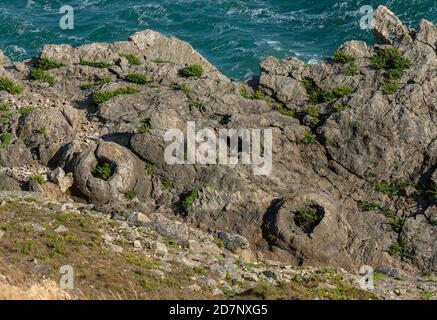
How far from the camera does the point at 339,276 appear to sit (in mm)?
32750

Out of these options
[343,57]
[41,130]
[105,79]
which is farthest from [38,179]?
[343,57]

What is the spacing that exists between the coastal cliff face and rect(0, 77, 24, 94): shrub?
0.43ft

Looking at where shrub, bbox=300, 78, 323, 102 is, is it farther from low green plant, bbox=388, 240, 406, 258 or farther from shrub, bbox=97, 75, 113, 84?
shrub, bbox=97, 75, 113, 84

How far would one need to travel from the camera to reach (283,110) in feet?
135

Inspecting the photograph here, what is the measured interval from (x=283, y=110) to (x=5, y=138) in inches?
596

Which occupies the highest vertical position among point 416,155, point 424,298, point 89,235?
point 416,155

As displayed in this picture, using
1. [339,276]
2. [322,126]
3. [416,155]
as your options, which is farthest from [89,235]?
[416,155]

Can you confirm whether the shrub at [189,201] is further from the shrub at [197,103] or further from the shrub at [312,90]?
the shrub at [312,90]

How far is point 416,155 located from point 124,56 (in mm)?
18863

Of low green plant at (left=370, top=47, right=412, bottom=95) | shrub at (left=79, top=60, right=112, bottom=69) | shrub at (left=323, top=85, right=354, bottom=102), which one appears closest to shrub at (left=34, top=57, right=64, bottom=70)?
shrub at (left=79, top=60, right=112, bottom=69)

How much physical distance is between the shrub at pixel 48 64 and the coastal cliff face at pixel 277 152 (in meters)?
1.55

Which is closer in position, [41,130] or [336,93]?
[41,130]

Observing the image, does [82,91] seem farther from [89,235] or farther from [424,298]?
[424,298]

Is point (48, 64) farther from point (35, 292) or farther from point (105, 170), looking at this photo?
point (35, 292)
